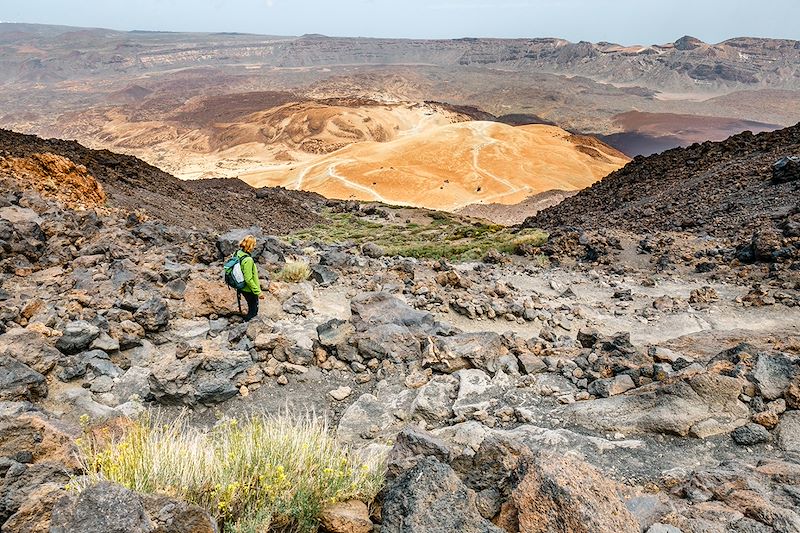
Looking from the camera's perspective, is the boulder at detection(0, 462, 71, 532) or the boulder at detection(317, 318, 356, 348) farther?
the boulder at detection(317, 318, 356, 348)

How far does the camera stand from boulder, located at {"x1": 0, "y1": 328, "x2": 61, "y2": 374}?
190 inches

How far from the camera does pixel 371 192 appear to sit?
3688 centimetres

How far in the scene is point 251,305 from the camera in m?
6.99

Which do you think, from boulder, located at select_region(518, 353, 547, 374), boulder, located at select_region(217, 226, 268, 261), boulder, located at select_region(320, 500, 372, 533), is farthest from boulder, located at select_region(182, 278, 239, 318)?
boulder, located at select_region(320, 500, 372, 533)

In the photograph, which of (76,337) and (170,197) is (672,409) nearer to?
(76,337)

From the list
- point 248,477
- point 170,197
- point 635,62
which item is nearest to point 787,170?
point 248,477

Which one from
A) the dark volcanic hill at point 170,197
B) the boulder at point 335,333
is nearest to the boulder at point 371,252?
the dark volcanic hill at point 170,197

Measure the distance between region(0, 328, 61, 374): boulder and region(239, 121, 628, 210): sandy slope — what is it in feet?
100.0

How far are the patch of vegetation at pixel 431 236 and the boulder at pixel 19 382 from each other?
10.8 metres

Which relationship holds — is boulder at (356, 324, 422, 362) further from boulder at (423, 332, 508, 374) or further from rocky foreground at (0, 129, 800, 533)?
boulder at (423, 332, 508, 374)

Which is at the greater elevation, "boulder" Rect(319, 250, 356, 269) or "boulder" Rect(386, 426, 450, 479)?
"boulder" Rect(386, 426, 450, 479)

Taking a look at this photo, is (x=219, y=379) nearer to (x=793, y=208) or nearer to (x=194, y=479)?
(x=194, y=479)

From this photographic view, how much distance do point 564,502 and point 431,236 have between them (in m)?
18.1

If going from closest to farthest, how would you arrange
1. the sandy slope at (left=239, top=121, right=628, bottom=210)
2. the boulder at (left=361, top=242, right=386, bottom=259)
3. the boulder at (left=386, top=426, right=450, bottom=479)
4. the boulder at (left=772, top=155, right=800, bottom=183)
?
the boulder at (left=386, top=426, right=450, bottom=479) < the boulder at (left=361, top=242, right=386, bottom=259) < the boulder at (left=772, top=155, right=800, bottom=183) < the sandy slope at (left=239, top=121, right=628, bottom=210)
